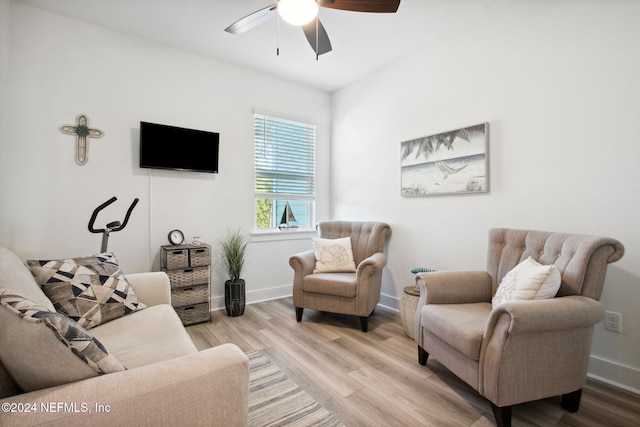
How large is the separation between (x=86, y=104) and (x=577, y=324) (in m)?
3.93

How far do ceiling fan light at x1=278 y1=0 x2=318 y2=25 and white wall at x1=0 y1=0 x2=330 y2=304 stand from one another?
1.92m

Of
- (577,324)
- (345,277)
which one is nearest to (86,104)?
(345,277)

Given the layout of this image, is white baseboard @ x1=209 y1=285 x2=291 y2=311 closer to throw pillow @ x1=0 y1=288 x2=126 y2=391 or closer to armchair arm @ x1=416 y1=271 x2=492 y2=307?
armchair arm @ x1=416 y1=271 x2=492 y2=307

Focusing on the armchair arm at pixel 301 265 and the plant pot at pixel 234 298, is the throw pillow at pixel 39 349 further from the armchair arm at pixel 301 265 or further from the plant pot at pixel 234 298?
the plant pot at pixel 234 298

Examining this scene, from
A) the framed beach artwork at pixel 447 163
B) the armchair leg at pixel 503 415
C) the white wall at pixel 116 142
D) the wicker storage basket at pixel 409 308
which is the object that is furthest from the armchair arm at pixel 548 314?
the white wall at pixel 116 142

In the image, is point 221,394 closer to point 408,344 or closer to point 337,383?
point 337,383

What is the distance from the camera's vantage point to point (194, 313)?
9.39 ft

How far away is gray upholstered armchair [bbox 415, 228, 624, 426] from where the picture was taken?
145 centimetres

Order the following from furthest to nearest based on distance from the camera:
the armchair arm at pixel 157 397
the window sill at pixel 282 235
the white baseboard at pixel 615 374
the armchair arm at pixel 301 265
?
1. the window sill at pixel 282 235
2. the armchair arm at pixel 301 265
3. the white baseboard at pixel 615 374
4. the armchair arm at pixel 157 397

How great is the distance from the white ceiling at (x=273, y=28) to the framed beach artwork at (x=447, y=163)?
974 millimetres

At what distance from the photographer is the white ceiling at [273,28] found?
7.87 ft

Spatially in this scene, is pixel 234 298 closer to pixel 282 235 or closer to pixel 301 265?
pixel 301 265

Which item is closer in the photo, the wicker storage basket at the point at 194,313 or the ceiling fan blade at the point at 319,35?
the ceiling fan blade at the point at 319,35

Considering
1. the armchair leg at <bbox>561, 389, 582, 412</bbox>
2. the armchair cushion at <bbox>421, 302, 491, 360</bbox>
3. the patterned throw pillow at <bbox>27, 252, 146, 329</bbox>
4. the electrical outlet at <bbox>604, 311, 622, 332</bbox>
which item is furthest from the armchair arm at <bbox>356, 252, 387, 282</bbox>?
the patterned throw pillow at <bbox>27, 252, 146, 329</bbox>
